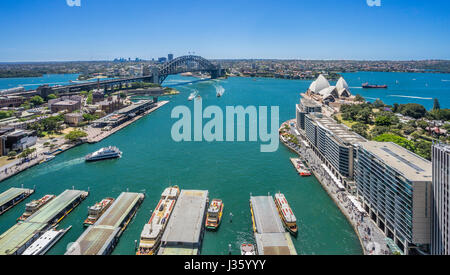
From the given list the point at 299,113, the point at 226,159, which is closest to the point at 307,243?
the point at 226,159

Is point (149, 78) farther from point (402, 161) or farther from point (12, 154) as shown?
point (402, 161)

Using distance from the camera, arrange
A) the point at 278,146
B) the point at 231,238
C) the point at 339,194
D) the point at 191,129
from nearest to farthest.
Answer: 1. the point at 231,238
2. the point at 339,194
3. the point at 278,146
4. the point at 191,129

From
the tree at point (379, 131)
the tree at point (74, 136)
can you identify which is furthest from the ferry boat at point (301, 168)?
the tree at point (74, 136)

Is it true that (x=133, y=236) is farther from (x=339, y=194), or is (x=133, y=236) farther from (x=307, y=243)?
(x=339, y=194)

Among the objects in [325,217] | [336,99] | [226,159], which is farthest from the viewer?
[336,99]

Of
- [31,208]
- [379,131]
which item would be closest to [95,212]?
[31,208]

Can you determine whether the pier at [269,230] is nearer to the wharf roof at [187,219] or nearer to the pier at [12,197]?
the wharf roof at [187,219]

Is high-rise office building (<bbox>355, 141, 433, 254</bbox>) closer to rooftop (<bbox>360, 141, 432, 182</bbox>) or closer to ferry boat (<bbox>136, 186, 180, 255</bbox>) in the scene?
rooftop (<bbox>360, 141, 432, 182</bbox>)
